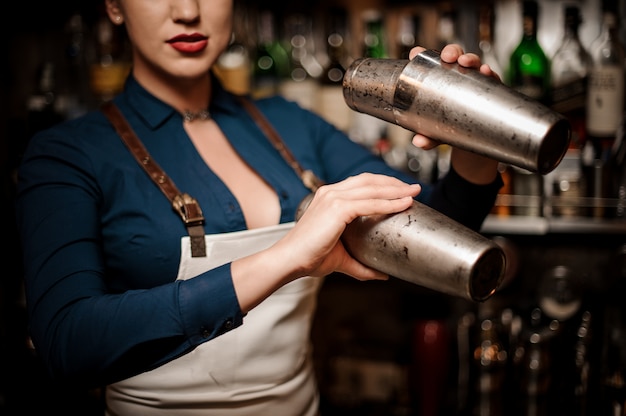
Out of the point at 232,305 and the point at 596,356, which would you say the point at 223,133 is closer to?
the point at 232,305

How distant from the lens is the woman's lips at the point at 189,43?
1.10 m

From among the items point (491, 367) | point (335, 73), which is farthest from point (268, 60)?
point (491, 367)

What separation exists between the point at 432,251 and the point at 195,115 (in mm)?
628

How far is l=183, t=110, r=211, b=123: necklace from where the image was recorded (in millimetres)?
1239

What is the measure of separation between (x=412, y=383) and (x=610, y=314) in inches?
21.4

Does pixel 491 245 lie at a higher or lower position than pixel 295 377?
higher

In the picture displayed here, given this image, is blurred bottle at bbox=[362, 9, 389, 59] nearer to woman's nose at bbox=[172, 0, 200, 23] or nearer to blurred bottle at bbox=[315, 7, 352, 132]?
blurred bottle at bbox=[315, 7, 352, 132]

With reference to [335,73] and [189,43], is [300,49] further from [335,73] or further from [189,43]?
[189,43]

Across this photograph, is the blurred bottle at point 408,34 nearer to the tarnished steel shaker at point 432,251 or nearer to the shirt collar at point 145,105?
Result: the shirt collar at point 145,105

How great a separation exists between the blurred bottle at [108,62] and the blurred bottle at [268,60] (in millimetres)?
358

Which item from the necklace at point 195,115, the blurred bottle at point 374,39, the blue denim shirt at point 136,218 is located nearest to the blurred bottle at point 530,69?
the blurred bottle at point 374,39

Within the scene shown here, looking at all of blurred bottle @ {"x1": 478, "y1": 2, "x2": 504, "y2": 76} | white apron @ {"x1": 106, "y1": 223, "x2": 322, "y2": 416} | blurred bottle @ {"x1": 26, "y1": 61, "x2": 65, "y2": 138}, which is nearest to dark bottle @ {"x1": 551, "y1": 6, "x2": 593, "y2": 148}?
blurred bottle @ {"x1": 478, "y1": 2, "x2": 504, "y2": 76}

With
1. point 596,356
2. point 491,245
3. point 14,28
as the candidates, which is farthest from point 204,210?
point 14,28

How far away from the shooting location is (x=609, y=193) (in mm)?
1474
